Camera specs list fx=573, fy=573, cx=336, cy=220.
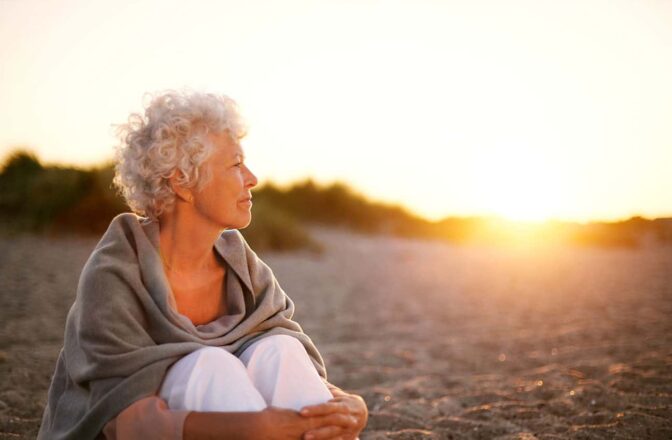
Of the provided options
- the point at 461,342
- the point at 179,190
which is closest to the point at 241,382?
the point at 179,190

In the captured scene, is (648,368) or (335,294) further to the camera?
(335,294)

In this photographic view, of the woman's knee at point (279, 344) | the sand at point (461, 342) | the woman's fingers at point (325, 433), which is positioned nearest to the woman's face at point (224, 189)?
the woman's knee at point (279, 344)

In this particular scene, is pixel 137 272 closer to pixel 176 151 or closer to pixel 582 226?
pixel 176 151

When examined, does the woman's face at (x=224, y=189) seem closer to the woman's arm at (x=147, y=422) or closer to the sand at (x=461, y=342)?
the woman's arm at (x=147, y=422)

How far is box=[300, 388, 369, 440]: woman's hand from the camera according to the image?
5.83 feet

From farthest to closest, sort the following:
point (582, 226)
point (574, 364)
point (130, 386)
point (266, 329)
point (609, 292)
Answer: point (582, 226)
point (609, 292)
point (574, 364)
point (266, 329)
point (130, 386)

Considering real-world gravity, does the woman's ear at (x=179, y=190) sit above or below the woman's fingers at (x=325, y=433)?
above

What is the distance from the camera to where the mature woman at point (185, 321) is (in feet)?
5.85

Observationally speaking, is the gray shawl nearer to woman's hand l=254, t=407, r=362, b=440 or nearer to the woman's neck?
the woman's neck

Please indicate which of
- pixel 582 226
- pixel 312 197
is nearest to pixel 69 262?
pixel 312 197

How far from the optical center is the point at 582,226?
19.8m

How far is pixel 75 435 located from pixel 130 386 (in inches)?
10.9

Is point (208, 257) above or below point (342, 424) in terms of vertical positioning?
above

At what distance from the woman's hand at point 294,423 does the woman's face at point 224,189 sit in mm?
767
